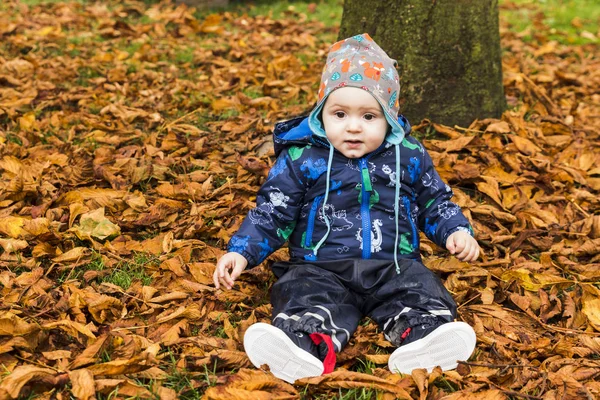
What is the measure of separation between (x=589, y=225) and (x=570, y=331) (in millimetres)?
1034

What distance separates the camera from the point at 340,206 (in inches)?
122

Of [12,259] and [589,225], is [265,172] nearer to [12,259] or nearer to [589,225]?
[12,259]

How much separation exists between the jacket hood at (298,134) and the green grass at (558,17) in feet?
18.5

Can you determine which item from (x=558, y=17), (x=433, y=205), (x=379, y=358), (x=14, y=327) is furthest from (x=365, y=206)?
(x=558, y=17)

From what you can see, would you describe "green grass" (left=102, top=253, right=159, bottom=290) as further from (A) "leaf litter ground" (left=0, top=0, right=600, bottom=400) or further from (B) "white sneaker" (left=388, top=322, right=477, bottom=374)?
(B) "white sneaker" (left=388, top=322, right=477, bottom=374)

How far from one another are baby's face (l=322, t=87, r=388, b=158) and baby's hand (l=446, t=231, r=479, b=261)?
0.52m

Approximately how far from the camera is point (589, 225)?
3834 millimetres

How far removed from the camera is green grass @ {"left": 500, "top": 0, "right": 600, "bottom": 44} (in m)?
8.31

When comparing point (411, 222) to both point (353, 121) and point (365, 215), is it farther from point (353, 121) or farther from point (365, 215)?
point (353, 121)

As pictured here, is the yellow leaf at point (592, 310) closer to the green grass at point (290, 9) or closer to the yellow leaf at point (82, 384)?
the yellow leaf at point (82, 384)

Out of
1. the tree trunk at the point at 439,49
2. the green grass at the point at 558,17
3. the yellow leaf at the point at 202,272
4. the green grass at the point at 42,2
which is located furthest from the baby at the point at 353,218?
the green grass at the point at 42,2

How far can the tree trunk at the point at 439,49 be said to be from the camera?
15.0ft

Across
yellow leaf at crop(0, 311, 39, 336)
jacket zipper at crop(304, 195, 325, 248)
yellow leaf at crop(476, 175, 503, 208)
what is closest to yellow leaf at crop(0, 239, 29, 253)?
yellow leaf at crop(0, 311, 39, 336)

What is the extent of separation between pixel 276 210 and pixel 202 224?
0.70 meters
